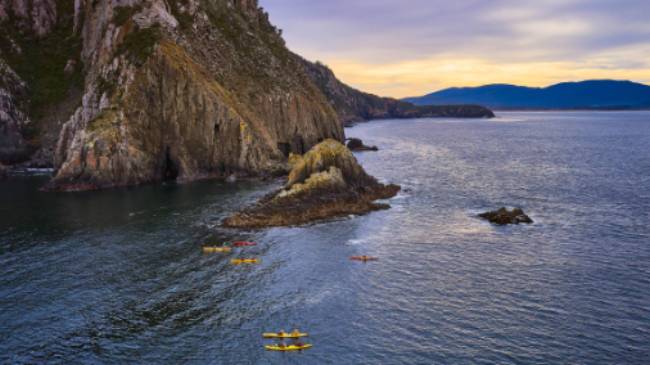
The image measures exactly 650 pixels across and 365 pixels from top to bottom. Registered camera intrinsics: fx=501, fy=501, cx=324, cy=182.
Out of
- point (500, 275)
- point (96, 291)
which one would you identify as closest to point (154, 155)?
point (96, 291)

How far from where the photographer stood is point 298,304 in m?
51.0

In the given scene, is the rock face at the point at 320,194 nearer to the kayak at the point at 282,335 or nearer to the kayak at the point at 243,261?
the kayak at the point at 243,261

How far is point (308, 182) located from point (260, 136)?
144ft

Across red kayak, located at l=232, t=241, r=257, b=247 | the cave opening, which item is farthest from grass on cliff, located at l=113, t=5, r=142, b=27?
red kayak, located at l=232, t=241, r=257, b=247

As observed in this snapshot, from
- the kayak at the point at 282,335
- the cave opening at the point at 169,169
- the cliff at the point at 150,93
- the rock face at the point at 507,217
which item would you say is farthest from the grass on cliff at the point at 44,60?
the kayak at the point at 282,335

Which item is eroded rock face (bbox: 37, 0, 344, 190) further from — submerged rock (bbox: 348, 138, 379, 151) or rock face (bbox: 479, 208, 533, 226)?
rock face (bbox: 479, 208, 533, 226)

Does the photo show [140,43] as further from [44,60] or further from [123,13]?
[44,60]

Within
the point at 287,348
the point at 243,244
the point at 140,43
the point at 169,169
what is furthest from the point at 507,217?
the point at 140,43

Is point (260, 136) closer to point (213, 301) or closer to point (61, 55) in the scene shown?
point (61, 55)

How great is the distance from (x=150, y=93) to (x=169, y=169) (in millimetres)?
18984

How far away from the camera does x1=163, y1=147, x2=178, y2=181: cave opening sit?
120 metres

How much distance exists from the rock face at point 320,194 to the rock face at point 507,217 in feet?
61.5

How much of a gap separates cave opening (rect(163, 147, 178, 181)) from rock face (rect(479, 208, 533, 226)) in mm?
73566

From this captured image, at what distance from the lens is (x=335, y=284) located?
56156 millimetres
